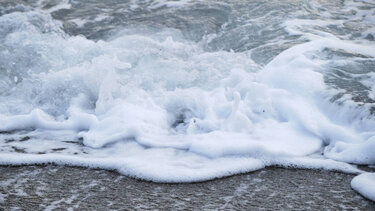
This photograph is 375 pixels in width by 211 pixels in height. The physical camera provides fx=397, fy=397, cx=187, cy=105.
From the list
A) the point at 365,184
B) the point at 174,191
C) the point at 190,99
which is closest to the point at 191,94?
the point at 190,99

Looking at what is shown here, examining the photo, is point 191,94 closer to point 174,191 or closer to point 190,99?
point 190,99

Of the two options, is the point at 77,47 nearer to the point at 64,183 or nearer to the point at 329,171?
the point at 64,183

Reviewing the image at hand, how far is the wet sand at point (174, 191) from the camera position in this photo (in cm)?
212

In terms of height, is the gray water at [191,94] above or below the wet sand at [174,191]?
above

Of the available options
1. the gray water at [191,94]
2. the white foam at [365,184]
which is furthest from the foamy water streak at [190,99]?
the white foam at [365,184]

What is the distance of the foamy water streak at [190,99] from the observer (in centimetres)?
270

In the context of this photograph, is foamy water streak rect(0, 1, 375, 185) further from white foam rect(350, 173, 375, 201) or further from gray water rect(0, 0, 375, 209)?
white foam rect(350, 173, 375, 201)

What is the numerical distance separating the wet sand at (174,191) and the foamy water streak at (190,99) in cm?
10

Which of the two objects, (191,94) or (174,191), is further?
(191,94)

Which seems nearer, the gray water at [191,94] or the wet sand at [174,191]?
the wet sand at [174,191]

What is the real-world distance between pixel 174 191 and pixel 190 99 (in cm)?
143

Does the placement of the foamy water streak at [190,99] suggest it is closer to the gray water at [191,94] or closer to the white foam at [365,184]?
the gray water at [191,94]

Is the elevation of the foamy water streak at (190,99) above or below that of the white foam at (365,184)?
above

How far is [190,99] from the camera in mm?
3605
